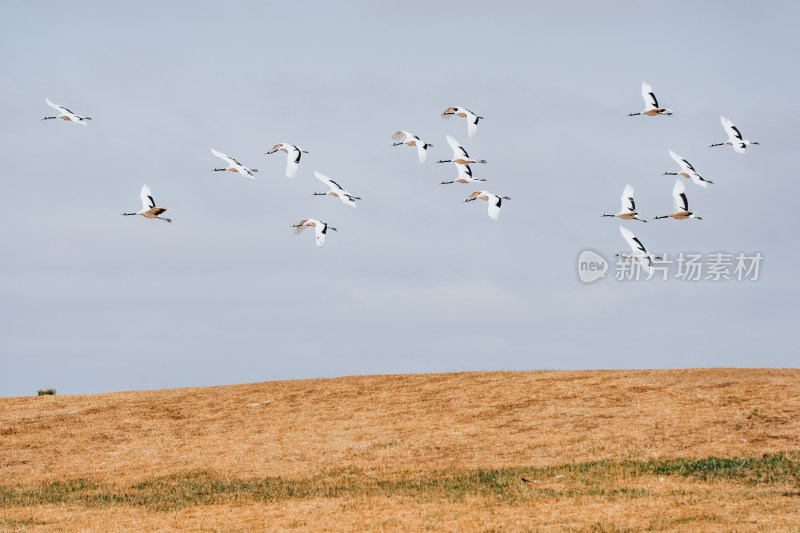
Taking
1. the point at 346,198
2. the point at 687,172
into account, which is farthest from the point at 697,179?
the point at 346,198

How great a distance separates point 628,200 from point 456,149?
236 inches

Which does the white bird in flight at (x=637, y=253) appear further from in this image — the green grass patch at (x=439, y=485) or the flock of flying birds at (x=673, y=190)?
the green grass patch at (x=439, y=485)

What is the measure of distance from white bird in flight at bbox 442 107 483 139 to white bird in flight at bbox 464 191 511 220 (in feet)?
6.37

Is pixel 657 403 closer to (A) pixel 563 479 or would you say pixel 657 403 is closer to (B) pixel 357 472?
(A) pixel 563 479

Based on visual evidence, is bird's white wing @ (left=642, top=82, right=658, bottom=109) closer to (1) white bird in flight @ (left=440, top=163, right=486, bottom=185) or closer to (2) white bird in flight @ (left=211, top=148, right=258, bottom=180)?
(1) white bird in flight @ (left=440, top=163, right=486, bottom=185)

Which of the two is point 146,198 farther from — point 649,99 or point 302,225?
point 649,99

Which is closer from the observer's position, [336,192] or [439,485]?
[439,485]

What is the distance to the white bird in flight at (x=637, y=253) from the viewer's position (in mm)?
27688

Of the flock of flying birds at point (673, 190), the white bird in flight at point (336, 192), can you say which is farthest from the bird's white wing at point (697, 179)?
the white bird in flight at point (336, 192)

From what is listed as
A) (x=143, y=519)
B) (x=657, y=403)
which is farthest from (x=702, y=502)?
(x=143, y=519)

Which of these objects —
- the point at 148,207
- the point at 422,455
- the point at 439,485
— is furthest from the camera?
the point at 148,207

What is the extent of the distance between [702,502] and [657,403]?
843cm

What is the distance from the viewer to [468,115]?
30.6 metres

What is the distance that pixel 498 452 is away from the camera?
23.4 metres
